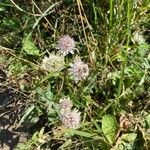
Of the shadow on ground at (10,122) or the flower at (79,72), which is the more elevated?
the flower at (79,72)

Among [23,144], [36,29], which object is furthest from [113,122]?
[36,29]

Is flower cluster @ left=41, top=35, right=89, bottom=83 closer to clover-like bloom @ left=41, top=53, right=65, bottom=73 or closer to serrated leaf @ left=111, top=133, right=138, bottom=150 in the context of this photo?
clover-like bloom @ left=41, top=53, right=65, bottom=73

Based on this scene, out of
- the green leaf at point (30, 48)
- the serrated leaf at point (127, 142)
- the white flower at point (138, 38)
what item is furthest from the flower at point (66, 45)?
the serrated leaf at point (127, 142)

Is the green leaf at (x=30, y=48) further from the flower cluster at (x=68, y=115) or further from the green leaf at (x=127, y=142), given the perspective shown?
the green leaf at (x=127, y=142)

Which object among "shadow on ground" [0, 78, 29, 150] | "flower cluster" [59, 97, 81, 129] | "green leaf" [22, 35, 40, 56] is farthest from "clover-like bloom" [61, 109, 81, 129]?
"green leaf" [22, 35, 40, 56]

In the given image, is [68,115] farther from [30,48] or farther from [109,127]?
[30,48]

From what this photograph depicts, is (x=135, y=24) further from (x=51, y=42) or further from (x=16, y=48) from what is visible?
(x=16, y=48)
